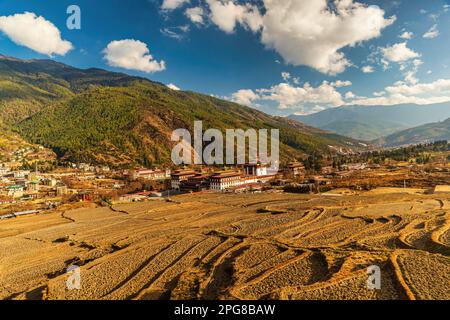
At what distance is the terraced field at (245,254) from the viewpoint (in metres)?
16.2

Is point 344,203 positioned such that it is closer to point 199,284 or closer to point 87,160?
point 199,284

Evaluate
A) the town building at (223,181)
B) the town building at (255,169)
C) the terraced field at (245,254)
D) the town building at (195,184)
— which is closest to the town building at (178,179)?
the town building at (195,184)

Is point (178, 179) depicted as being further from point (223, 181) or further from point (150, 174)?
point (150, 174)

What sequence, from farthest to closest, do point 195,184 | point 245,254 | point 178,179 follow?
1. point 178,179
2. point 195,184
3. point 245,254

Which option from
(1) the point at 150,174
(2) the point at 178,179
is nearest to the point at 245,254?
(2) the point at 178,179

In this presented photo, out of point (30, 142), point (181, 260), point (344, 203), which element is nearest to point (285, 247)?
point (181, 260)

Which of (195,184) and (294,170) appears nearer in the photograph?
(195,184)

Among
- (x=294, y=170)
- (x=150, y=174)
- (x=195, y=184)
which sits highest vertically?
(x=294, y=170)

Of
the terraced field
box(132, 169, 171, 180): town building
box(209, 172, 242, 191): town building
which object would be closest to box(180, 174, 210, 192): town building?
box(209, 172, 242, 191): town building

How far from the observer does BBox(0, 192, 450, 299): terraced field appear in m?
16.2

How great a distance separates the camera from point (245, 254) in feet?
74.1

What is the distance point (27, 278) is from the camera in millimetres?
Answer: 23484

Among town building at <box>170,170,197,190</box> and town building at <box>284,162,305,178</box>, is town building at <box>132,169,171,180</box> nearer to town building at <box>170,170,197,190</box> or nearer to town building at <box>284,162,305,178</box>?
town building at <box>170,170,197,190</box>

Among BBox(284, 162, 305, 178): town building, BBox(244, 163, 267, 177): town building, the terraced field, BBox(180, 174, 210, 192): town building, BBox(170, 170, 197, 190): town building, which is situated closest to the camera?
the terraced field
